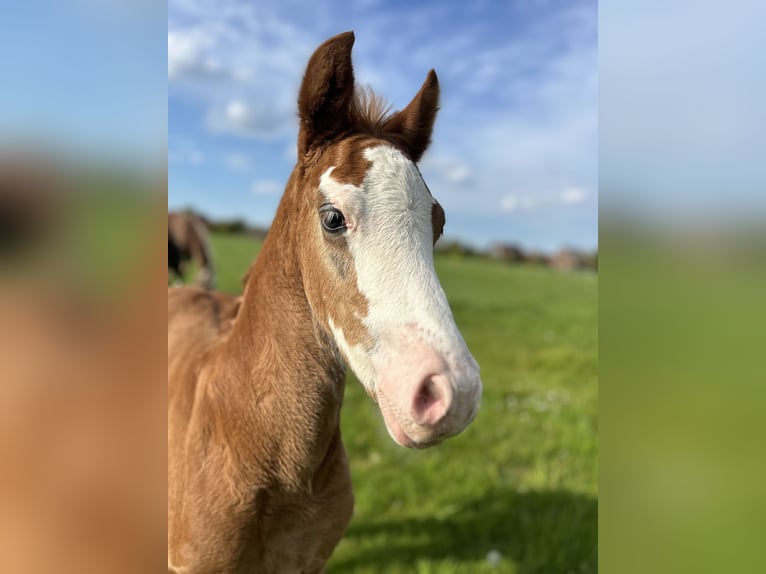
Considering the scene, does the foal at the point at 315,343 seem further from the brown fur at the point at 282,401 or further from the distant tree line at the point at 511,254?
the distant tree line at the point at 511,254

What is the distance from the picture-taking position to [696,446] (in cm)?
93

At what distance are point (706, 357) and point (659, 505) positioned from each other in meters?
0.31

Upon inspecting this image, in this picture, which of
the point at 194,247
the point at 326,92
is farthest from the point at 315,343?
the point at 194,247

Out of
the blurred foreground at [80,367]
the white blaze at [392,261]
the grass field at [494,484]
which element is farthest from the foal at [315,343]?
the grass field at [494,484]

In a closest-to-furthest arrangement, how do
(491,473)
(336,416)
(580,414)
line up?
(336,416) → (491,473) → (580,414)

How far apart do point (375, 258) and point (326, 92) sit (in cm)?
66

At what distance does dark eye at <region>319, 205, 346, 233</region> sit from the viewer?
1477 millimetres

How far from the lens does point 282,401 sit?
172cm

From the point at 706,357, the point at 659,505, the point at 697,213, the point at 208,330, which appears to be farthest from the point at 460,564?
the point at 697,213

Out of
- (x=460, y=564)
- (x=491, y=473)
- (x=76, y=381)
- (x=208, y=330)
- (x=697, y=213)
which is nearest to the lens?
(x=76, y=381)

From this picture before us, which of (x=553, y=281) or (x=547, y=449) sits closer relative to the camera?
(x=547, y=449)

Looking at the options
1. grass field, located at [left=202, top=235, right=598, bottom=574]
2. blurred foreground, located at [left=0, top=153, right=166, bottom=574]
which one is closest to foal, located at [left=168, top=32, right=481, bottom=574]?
blurred foreground, located at [left=0, top=153, right=166, bottom=574]

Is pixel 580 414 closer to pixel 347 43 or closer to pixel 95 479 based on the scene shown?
pixel 347 43

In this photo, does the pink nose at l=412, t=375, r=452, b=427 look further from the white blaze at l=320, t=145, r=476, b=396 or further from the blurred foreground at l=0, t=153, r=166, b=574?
the blurred foreground at l=0, t=153, r=166, b=574
